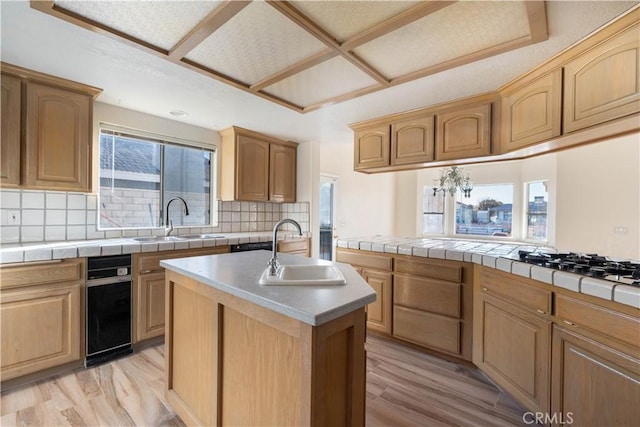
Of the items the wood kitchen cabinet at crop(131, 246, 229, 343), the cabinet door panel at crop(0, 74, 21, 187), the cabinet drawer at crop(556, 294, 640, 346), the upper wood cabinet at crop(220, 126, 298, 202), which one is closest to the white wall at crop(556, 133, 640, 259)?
the cabinet drawer at crop(556, 294, 640, 346)

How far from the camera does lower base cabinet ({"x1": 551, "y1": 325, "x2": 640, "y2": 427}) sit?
1169 mm

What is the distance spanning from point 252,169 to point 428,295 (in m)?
2.58

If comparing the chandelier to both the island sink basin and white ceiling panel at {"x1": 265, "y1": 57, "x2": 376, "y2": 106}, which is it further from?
the island sink basin

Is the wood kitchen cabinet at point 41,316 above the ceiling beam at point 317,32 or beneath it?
beneath

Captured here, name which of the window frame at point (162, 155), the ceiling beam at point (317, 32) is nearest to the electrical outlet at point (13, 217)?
the window frame at point (162, 155)

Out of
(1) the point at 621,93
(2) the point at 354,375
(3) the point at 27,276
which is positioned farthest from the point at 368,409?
(3) the point at 27,276

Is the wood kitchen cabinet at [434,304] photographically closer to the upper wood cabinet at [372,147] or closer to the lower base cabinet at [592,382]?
the lower base cabinet at [592,382]

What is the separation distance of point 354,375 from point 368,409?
35.4 inches

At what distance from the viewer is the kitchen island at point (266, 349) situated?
3.19ft

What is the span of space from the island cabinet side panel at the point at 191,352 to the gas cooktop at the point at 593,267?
1805 mm

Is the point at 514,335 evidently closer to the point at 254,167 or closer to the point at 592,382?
the point at 592,382

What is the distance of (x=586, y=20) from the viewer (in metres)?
A: 1.45

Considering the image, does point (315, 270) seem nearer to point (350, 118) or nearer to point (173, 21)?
point (173, 21)

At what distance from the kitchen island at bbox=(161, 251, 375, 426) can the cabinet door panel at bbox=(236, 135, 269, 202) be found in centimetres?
211
